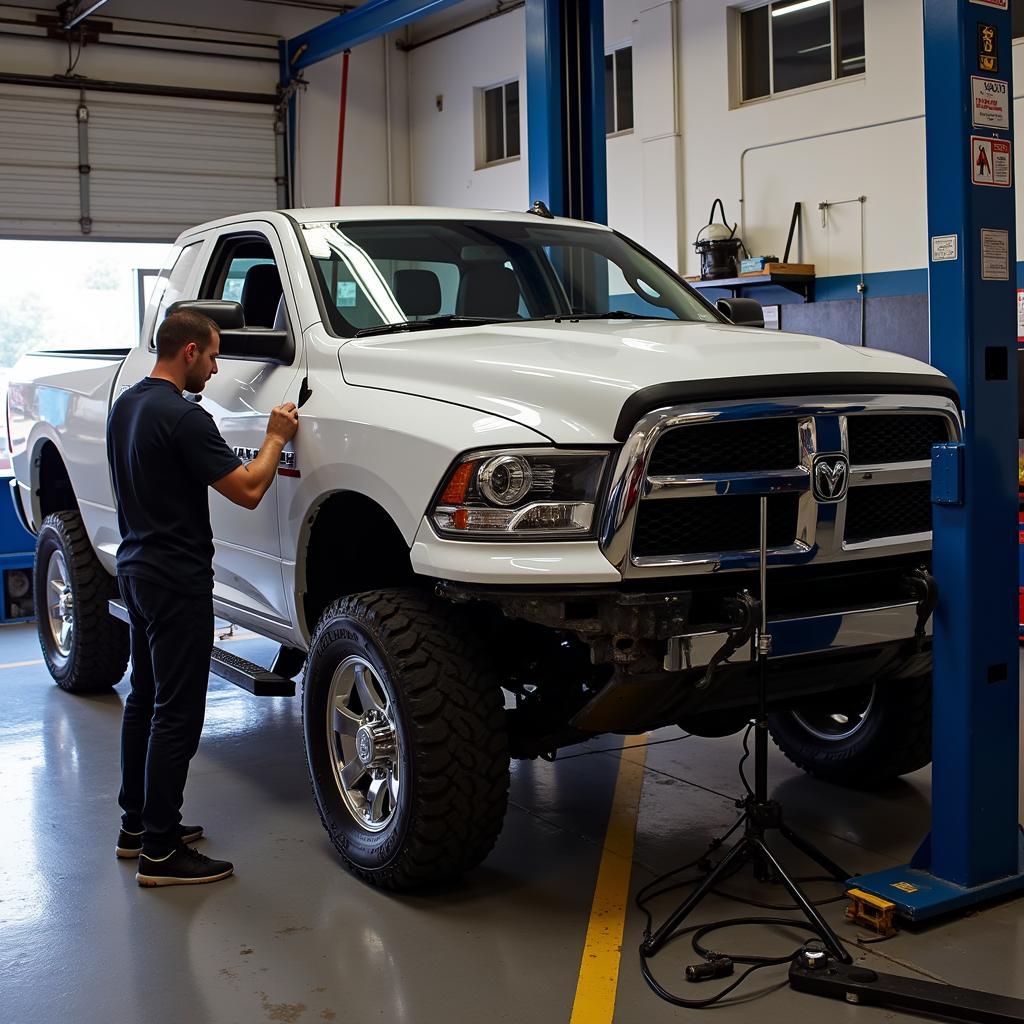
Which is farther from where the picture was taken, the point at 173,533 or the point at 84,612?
the point at 84,612

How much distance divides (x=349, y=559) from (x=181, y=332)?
0.88 metres

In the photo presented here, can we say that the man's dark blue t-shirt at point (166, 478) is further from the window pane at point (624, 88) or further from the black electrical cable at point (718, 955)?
the window pane at point (624, 88)

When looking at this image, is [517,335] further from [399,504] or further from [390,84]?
[390,84]

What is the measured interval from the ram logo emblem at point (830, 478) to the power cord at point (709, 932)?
0.84 m

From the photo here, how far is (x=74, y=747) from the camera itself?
5.51 m

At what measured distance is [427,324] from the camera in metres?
4.21

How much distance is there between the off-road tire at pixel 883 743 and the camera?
4.52 meters

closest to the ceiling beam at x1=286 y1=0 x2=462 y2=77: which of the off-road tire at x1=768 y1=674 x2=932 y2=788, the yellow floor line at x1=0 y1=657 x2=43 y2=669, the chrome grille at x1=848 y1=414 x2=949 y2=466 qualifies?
the yellow floor line at x1=0 y1=657 x2=43 y2=669

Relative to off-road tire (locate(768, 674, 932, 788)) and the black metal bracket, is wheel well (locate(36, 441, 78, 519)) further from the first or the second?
the black metal bracket

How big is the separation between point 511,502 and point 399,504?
0.38 m

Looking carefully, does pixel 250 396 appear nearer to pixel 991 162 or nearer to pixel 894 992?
pixel 991 162

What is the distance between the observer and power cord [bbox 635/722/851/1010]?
317 cm

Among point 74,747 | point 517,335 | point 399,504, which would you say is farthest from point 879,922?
point 74,747

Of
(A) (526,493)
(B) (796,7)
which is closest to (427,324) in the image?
(A) (526,493)
